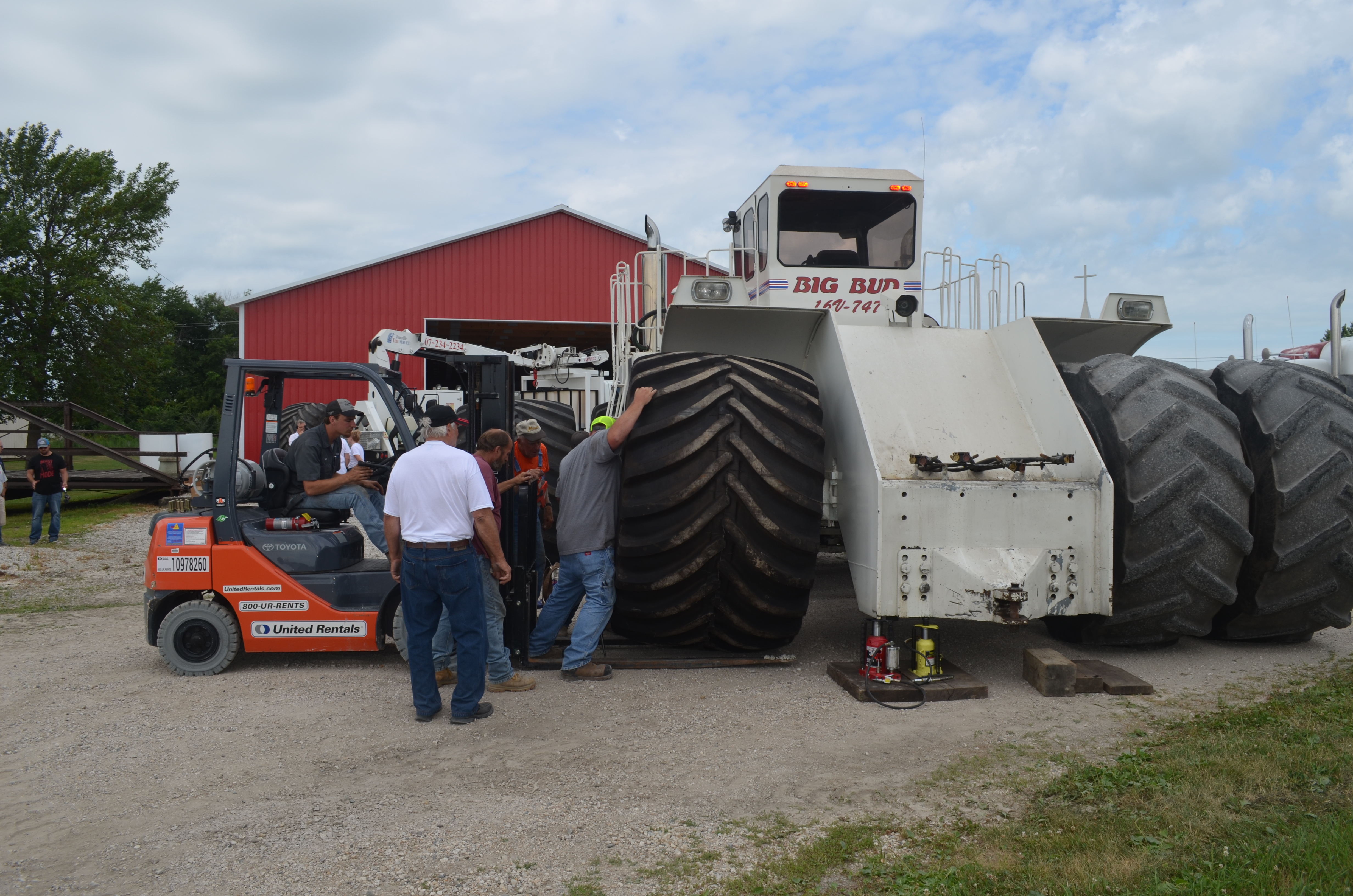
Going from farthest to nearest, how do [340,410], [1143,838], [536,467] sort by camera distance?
[340,410] < [536,467] < [1143,838]

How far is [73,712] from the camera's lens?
5.38m

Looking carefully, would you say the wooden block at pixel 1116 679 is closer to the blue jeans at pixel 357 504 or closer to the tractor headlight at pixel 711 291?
the tractor headlight at pixel 711 291

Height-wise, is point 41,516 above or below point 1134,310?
below

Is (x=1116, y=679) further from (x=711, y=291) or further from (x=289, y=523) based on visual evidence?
(x=289, y=523)

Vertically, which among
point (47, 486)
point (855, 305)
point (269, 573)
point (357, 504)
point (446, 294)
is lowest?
point (269, 573)

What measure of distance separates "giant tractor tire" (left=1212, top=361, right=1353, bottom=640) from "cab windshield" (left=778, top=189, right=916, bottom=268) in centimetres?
263

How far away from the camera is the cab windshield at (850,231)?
7.43 metres

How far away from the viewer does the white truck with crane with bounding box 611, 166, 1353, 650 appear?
16.6 ft

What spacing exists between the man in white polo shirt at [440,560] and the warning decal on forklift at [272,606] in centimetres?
138

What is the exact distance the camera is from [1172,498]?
17.1 ft

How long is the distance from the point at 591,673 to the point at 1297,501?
13.8 ft

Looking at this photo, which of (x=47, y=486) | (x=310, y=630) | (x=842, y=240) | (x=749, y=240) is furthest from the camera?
(x=47, y=486)

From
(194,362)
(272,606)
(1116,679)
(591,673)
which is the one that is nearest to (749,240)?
(591,673)

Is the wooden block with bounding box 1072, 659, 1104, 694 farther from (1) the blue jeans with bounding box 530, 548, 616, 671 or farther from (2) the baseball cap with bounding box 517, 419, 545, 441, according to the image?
(2) the baseball cap with bounding box 517, 419, 545, 441
